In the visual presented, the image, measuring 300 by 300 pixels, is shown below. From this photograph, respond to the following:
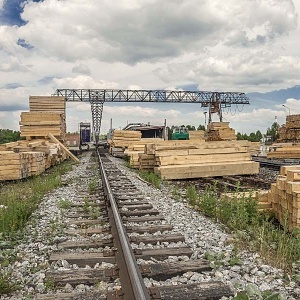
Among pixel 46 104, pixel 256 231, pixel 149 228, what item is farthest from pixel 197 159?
pixel 46 104

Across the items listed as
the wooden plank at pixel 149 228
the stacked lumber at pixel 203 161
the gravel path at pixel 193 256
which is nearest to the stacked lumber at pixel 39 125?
the stacked lumber at pixel 203 161

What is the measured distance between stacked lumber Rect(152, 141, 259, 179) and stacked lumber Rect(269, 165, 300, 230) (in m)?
5.82

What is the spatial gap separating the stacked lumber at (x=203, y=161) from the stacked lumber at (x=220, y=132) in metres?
15.5

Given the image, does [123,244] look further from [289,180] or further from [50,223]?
[289,180]

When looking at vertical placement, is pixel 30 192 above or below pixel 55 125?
below

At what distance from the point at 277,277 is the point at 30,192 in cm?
735

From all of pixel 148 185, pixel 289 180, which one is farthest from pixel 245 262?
pixel 148 185

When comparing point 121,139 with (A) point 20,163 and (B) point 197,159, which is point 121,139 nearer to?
(B) point 197,159

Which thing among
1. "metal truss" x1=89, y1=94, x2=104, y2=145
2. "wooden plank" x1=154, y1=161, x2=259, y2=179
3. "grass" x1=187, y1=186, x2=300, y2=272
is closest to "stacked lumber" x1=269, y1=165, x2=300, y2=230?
"grass" x1=187, y1=186, x2=300, y2=272

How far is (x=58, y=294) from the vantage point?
3.29m

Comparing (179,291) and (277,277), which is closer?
(179,291)

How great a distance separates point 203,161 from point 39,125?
11.8 m

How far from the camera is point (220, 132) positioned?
2934cm

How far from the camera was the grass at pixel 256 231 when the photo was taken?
13.8 ft
